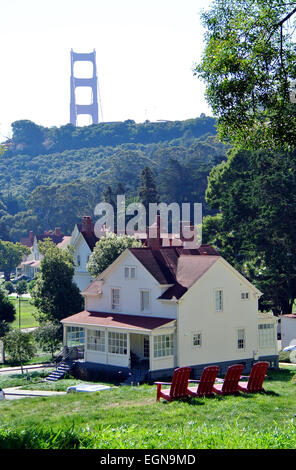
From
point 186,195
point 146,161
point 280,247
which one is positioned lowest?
point 280,247

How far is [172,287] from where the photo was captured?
37.4 m

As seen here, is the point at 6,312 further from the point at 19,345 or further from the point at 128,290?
the point at 128,290

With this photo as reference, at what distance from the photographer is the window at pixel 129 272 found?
39.1m

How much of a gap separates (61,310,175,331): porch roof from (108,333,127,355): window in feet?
2.22

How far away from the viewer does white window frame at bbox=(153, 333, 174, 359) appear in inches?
1393

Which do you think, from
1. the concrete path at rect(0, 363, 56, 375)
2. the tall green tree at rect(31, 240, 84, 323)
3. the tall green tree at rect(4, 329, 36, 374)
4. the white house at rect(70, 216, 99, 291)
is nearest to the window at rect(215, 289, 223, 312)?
the concrete path at rect(0, 363, 56, 375)

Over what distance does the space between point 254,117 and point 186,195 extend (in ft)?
395

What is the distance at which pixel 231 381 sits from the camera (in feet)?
66.5

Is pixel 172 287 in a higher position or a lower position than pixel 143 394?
higher

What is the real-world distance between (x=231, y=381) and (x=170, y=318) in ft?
53.7

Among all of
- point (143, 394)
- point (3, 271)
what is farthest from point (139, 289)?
point (3, 271)

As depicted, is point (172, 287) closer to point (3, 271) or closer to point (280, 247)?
point (280, 247)

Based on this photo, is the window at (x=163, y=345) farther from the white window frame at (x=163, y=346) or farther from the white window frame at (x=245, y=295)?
the white window frame at (x=245, y=295)

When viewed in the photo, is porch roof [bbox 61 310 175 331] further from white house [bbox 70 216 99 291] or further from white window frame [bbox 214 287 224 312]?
white house [bbox 70 216 99 291]
